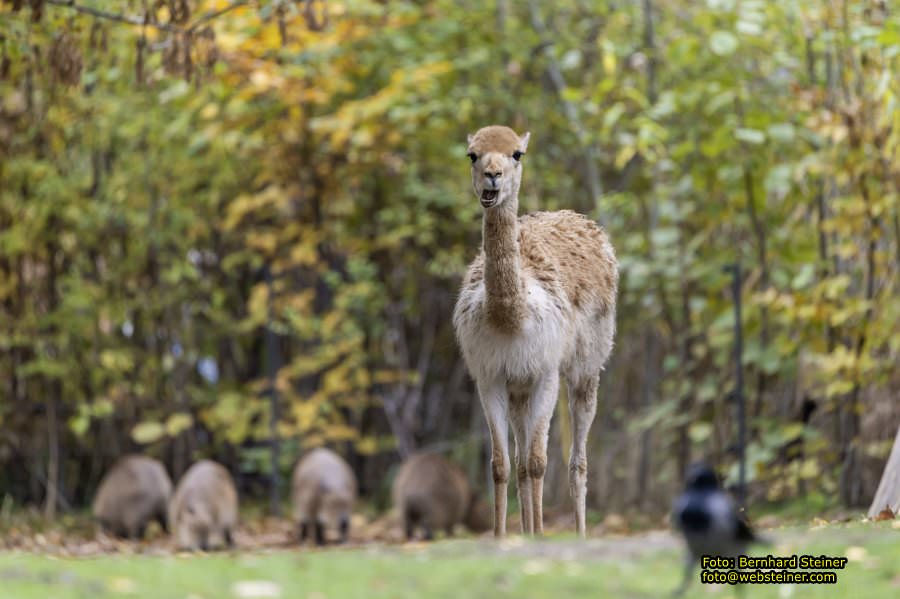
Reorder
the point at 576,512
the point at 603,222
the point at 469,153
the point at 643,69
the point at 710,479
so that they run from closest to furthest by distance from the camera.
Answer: the point at 710,479 < the point at 469,153 < the point at 576,512 < the point at 603,222 < the point at 643,69

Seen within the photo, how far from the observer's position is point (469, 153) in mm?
7207

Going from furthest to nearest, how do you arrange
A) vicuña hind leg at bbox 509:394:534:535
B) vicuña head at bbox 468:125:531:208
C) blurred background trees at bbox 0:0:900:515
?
blurred background trees at bbox 0:0:900:515 → vicuña hind leg at bbox 509:394:534:535 → vicuña head at bbox 468:125:531:208

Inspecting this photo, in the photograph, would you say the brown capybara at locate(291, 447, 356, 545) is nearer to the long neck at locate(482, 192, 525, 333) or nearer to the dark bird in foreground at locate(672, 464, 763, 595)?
the long neck at locate(482, 192, 525, 333)

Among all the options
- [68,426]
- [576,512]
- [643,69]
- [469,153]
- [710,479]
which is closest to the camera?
[710,479]

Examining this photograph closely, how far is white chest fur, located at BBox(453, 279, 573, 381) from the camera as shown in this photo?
7.46 m

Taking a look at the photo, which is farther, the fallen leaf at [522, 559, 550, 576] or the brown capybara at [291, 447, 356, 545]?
the brown capybara at [291, 447, 356, 545]

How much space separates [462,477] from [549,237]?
5.97 metres

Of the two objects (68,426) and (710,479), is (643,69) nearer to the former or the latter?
(68,426)

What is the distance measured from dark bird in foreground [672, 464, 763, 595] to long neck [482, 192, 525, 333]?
9.42ft

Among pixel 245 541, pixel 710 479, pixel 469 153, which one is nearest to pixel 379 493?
pixel 245 541

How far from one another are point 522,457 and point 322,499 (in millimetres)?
6348

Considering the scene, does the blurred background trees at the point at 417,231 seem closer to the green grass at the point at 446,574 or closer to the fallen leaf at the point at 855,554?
the fallen leaf at the point at 855,554

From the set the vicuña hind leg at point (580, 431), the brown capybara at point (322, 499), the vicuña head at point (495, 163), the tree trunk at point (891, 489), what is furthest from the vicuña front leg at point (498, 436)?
the brown capybara at point (322, 499)

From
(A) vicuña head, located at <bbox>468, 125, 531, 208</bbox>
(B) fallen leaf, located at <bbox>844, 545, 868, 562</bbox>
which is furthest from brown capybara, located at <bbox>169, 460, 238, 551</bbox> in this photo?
(B) fallen leaf, located at <bbox>844, 545, 868, 562</bbox>
